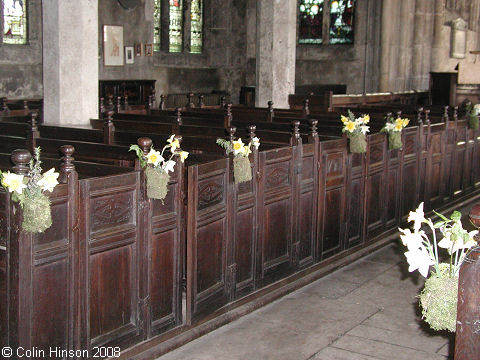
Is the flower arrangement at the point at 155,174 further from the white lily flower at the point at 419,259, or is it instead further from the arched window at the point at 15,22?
the arched window at the point at 15,22

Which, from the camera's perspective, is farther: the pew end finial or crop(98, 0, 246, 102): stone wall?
crop(98, 0, 246, 102): stone wall

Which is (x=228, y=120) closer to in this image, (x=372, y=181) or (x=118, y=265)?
(x=372, y=181)

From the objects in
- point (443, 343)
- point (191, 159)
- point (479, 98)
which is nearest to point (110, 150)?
point (191, 159)

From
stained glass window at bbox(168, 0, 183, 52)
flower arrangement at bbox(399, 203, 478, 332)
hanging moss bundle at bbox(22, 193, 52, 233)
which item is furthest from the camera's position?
stained glass window at bbox(168, 0, 183, 52)

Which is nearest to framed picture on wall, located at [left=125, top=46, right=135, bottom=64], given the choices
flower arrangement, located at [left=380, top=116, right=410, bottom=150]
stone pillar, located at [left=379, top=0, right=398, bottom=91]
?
stone pillar, located at [left=379, top=0, right=398, bottom=91]

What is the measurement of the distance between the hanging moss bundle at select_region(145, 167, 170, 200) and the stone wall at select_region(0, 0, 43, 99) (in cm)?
980

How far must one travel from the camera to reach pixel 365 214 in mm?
6887

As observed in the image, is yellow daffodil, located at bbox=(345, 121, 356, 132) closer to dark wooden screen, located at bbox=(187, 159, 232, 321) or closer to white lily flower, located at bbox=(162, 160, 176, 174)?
dark wooden screen, located at bbox=(187, 159, 232, 321)

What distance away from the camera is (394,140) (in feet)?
23.2

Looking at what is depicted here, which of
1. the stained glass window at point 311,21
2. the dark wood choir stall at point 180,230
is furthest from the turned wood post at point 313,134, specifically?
the stained glass window at point 311,21

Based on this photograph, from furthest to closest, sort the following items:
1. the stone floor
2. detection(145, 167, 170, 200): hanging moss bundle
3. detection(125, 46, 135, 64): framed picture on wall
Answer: detection(125, 46, 135, 64): framed picture on wall < the stone floor < detection(145, 167, 170, 200): hanging moss bundle

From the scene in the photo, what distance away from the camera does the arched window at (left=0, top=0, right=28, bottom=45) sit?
13.0 meters

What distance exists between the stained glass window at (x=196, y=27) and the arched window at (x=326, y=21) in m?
2.64

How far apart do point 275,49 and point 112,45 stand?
14.6ft
